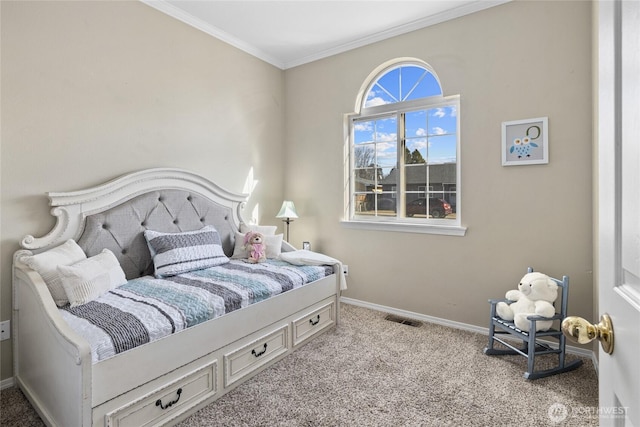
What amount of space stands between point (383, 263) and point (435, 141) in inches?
49.3

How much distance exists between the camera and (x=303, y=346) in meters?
2.47

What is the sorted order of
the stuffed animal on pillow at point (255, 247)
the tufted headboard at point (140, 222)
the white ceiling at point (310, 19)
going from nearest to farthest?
1. the tufted headboard at point (140, 222)
2. the white ceiling at point (310, 19)
3. the stuffed animal on pillow at point (255, 247)

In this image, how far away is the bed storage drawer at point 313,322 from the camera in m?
2.42

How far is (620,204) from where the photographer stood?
60 centimetres

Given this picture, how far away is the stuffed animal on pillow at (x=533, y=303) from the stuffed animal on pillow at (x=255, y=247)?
1.88 metres

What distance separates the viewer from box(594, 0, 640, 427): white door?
53 cm

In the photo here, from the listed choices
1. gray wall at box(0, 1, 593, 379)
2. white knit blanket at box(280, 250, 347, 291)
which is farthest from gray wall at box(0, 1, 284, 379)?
white knit blanket at box(280, 250, 347, 291)

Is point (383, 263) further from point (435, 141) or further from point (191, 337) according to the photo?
point (191, 337)

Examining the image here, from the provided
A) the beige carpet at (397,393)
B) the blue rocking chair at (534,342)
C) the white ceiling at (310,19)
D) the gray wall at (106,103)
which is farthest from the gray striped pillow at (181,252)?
the blue rocking chair at (534,342)

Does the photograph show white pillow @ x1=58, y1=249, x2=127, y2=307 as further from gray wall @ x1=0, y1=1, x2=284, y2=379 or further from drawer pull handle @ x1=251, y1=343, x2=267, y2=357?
drawer pull handle @ x1=251, y1=343, x2=267, y2=357

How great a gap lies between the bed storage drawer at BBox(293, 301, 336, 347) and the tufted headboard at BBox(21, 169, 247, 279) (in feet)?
3.45

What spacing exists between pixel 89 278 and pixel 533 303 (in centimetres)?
270

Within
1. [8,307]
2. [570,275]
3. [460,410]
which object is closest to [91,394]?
[8,307]
